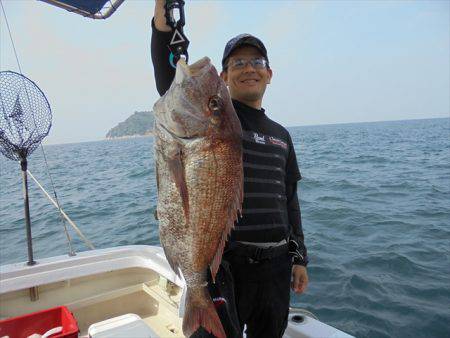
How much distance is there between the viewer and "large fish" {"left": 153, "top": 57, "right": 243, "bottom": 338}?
5.93 ft

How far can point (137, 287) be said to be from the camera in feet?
15.1

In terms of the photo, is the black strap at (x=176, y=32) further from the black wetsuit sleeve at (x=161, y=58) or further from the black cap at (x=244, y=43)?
the black cap at (x=244, y=43)

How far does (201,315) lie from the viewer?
1.95 meters

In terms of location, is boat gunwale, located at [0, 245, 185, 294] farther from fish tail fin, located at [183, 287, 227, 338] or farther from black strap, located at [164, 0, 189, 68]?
black strap, located at [164, 0, 189, 68]

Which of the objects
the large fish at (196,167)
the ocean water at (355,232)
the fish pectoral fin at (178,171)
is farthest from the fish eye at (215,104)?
the ocean water at (355,232)

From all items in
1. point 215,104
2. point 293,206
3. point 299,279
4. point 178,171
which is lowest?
point 299,279

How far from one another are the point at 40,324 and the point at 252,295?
2254 mm

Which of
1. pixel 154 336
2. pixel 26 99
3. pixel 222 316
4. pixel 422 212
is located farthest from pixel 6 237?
pixel 422 212

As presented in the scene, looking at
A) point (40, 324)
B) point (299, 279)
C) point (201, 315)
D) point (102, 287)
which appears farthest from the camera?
point (102, 287)

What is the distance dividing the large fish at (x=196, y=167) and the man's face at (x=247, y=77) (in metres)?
0.79

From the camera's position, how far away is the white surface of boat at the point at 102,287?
3.95 meters

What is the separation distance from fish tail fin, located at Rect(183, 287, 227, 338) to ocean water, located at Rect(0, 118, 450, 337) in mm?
3843

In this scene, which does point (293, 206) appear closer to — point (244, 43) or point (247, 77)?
point (247, 77)

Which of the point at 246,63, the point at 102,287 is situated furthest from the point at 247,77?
the point at 102,287
